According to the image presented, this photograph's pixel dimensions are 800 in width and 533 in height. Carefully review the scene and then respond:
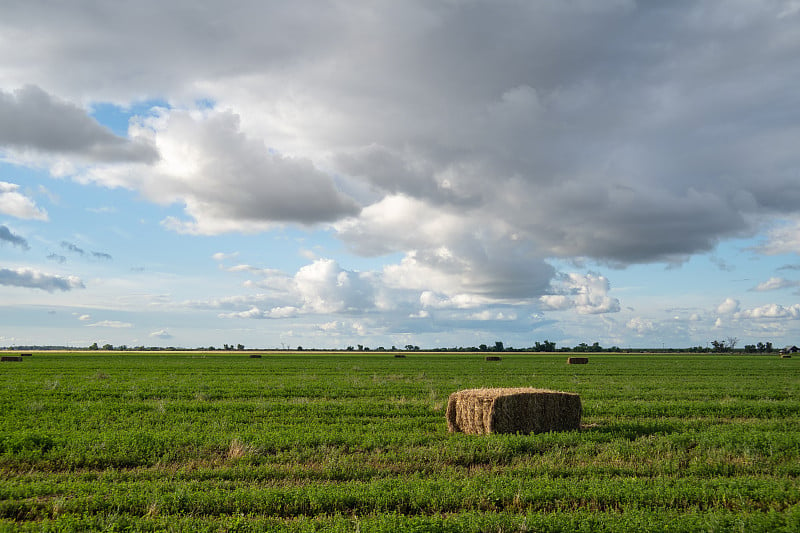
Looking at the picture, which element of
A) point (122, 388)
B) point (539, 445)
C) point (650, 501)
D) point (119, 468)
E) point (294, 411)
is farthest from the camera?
point (122, 388)

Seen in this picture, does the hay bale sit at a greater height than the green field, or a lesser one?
greater

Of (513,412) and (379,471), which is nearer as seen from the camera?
(379,471)

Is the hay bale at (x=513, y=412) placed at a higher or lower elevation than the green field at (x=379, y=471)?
higher

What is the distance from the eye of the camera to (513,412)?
47.9 ft

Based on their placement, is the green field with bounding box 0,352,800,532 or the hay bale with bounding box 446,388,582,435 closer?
the green field with bounding box 0,352,800,532

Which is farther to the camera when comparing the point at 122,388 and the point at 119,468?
the point at 122,388

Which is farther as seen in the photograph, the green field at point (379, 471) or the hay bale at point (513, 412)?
the hay bale at point (513, 412)

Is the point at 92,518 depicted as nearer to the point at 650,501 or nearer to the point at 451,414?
the point at 650,501

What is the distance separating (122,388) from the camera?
83.3 ft

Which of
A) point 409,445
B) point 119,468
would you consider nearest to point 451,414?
point 409,445

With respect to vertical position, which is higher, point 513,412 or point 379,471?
point 513,412

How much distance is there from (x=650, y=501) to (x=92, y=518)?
8.57 meters

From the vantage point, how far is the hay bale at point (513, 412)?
47.6 feet

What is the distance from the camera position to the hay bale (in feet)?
47.6
